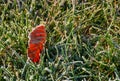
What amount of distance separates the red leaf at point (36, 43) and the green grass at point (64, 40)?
3 cm

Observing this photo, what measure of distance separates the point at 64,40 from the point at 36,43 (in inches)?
6.7

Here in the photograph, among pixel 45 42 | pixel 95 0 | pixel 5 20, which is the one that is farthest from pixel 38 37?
pixel 95 0

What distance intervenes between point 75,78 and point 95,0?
0.53 meters

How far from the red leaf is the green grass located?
0.11 ft

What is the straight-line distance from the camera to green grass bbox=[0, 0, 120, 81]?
4.68 feet

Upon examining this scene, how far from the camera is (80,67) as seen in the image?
1.45m

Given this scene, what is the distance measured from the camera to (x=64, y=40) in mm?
1535

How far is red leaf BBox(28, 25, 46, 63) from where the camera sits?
139 centimetres

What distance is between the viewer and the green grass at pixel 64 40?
4.68ft

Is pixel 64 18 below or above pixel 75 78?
above

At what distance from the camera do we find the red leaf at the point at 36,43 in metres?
1.39

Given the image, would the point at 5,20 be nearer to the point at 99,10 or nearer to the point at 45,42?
the point at 45,42

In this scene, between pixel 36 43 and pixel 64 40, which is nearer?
pixel 36 43

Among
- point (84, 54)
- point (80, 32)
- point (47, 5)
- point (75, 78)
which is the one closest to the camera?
point (75, 78)
